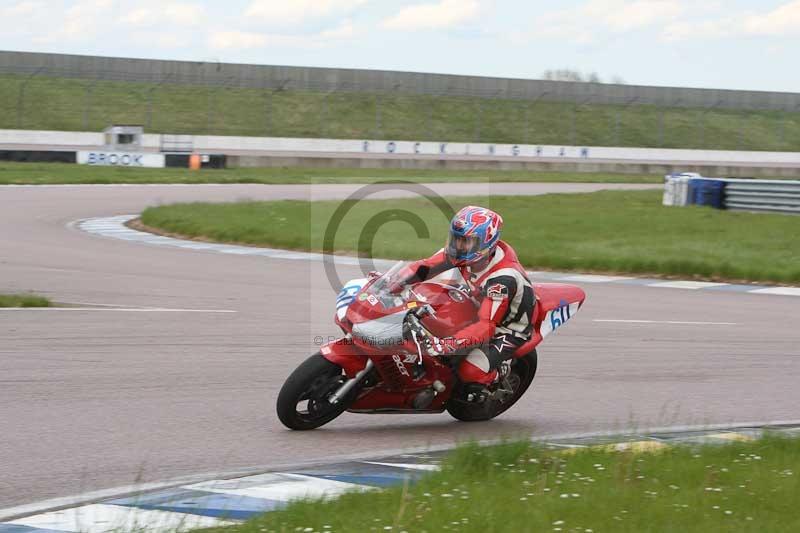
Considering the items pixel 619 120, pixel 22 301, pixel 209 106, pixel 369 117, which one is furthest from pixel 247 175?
pixel 619 120

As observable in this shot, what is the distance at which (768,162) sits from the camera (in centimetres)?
6059

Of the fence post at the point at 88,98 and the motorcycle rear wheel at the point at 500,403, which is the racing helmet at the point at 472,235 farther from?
the fence post at the point at 88,98

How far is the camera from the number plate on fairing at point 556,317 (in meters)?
7.82

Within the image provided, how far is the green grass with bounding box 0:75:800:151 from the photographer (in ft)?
183

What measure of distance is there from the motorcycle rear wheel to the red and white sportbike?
0.65 feet

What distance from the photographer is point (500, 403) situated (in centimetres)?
813

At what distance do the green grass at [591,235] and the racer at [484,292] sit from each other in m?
7.05

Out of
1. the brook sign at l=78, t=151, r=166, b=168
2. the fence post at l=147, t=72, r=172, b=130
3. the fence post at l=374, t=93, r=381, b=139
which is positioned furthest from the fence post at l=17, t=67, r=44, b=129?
the fence post at l=374, t=93, r=381, b=139

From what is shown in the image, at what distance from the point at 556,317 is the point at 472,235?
1.11 meters

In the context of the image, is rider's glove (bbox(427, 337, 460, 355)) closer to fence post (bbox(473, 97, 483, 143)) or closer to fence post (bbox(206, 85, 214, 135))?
fence post (bbox(206, 85, 214, 135))

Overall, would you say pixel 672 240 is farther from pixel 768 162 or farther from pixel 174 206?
pixel 768 162

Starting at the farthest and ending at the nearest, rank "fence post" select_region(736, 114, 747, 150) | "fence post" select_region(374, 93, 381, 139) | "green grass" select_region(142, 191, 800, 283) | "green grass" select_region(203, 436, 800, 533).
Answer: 1. "fence post" select_region(736, 114, 747, 150)
2. "fence post" select_region(374, 93, 381, 139)
3. "green grass" select_region(142, 191, 800, 283)
4. "green grass" select_region(203, 436, 800, 533)

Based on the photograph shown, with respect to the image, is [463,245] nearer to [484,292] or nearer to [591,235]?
[484,292]

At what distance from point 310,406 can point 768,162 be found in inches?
2258
